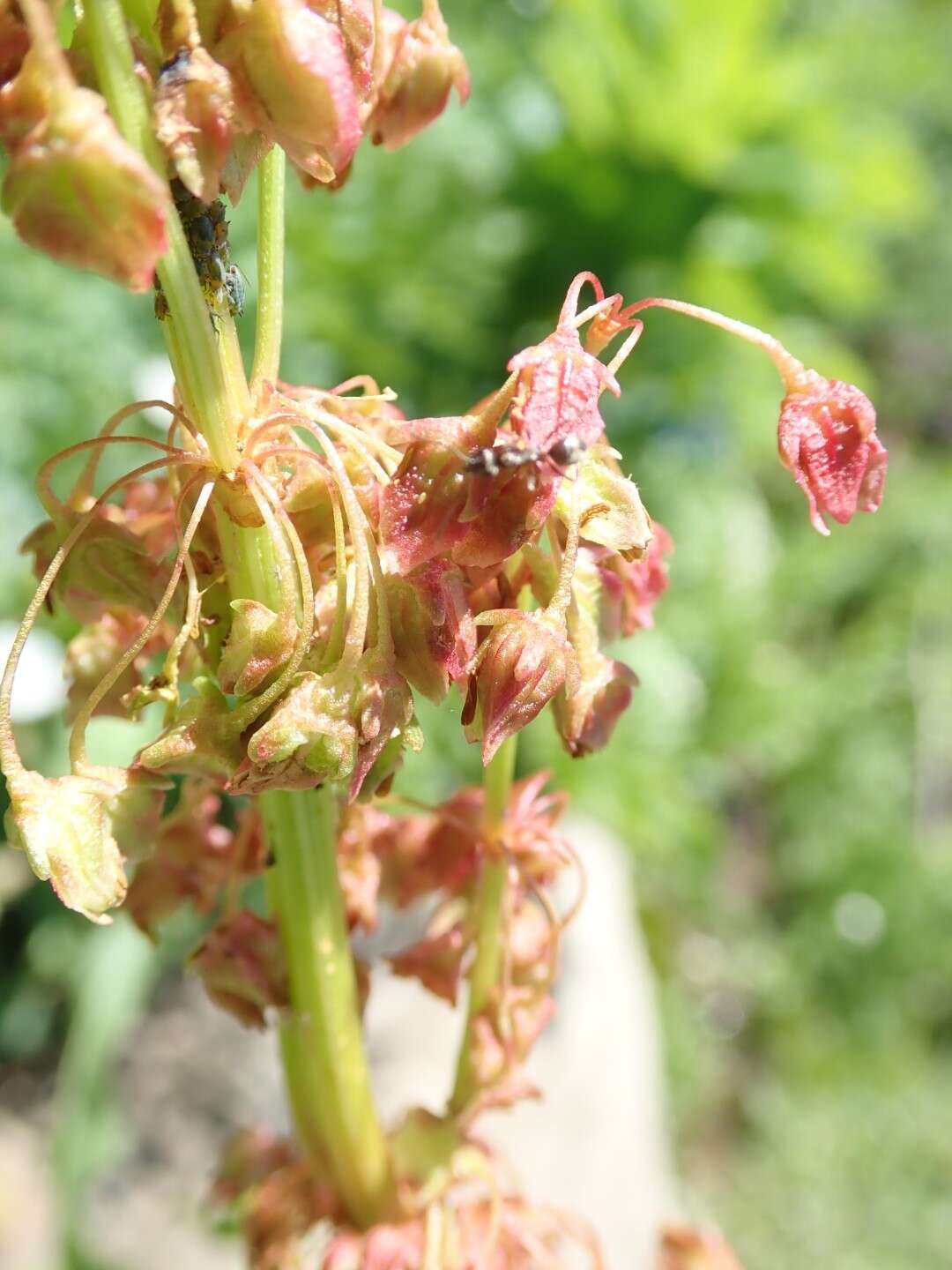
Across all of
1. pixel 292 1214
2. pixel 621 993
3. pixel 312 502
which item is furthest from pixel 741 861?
pixel 312 502

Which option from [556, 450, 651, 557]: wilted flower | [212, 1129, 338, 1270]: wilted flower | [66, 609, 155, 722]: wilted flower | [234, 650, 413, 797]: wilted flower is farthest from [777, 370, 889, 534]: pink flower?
[212, 1129, 338, 1270]: wilted flower

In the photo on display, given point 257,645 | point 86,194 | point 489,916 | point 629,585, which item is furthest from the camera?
point 489,916

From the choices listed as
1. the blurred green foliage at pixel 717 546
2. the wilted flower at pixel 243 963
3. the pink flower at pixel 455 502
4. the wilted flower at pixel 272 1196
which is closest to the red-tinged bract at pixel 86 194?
the pink flower at pixel 455 502

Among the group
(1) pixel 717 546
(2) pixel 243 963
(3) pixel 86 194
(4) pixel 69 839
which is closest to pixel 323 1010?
(2) pixel 243 963

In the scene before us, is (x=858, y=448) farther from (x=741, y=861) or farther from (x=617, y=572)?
(x=741, y=861)

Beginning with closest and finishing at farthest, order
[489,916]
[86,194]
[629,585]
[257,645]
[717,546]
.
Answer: [86,194]
[257,645]
[629,585]
[489,916]
[717,546]

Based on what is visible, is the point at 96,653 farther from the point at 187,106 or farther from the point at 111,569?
the point at 187,106

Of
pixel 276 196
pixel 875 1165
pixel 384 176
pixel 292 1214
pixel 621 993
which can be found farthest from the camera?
pixel 875 1165

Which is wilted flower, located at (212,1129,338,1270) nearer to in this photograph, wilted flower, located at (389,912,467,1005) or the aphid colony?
wilted flower, located at (389,912,467,1005)
